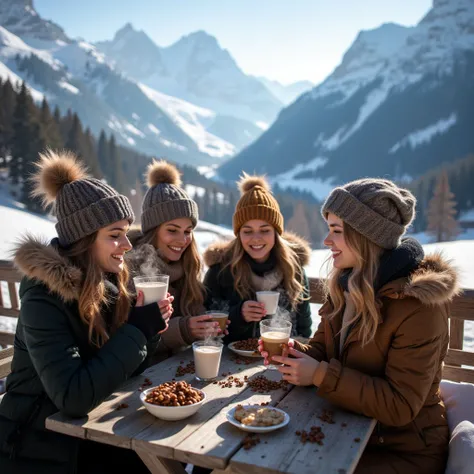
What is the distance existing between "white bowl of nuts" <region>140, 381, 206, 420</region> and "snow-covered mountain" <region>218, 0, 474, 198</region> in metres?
146

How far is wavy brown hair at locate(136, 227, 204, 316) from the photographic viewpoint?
4012 mm

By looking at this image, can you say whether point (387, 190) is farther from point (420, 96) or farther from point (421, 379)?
point (420, 96)

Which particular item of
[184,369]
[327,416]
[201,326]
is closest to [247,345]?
[201,326]

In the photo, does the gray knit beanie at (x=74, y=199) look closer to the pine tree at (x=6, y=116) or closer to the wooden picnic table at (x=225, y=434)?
the wooden picnic table at (x=225, y=434)

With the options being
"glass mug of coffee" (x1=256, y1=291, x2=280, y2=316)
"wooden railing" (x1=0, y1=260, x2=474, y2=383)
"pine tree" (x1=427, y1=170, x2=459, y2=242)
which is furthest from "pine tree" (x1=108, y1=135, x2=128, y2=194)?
"glass mug of coffee" (x1=256, y1=291, x2=280, y2=316)

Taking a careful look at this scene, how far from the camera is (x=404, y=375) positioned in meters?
2.39

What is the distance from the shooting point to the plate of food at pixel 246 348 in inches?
130

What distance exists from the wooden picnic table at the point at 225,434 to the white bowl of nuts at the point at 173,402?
0.15 ft

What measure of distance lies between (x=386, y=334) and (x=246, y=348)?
43.8 inches

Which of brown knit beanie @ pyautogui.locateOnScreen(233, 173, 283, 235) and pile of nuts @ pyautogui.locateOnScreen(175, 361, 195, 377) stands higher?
brown knit beanie @ pyautogui.locateOnScreen(233, 173, 283, 235)

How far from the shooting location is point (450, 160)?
443ft

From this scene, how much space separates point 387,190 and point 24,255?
1.94 metres

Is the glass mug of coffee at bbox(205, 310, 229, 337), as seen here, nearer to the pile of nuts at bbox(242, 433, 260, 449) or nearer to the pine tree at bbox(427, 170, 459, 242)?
the pile of nuts at bbox(242, 433, 260, 449)

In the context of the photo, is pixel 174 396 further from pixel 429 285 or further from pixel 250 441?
pixel 429 285
